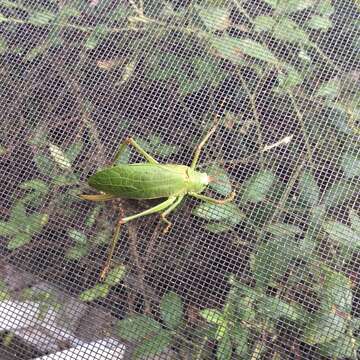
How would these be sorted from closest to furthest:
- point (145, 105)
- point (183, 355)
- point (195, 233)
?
1. point (183, 355)
2. point (195, 233)
3. point (145, 105)

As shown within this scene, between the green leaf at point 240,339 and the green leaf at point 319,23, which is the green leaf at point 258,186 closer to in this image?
the green leaf at point 240,339

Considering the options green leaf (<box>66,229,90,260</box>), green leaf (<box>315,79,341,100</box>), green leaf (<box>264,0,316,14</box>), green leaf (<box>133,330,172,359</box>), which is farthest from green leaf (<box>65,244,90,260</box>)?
green leaf (<box>264,0,316,14</box>)

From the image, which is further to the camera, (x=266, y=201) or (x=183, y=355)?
(x=266, y=201)

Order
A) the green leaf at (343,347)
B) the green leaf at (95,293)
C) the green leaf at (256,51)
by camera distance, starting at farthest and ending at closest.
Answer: the green leaf at (256,51) → the green leaf at (95,293) → the green leaf at (343,347)

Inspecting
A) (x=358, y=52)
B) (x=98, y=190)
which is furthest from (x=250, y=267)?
(x=358, y=52)

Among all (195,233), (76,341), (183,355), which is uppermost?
(195,233)

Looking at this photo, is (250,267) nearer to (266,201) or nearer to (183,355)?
(266,201)

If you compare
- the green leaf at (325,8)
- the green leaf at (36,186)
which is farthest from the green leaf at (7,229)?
the green leaf at (325,8)
